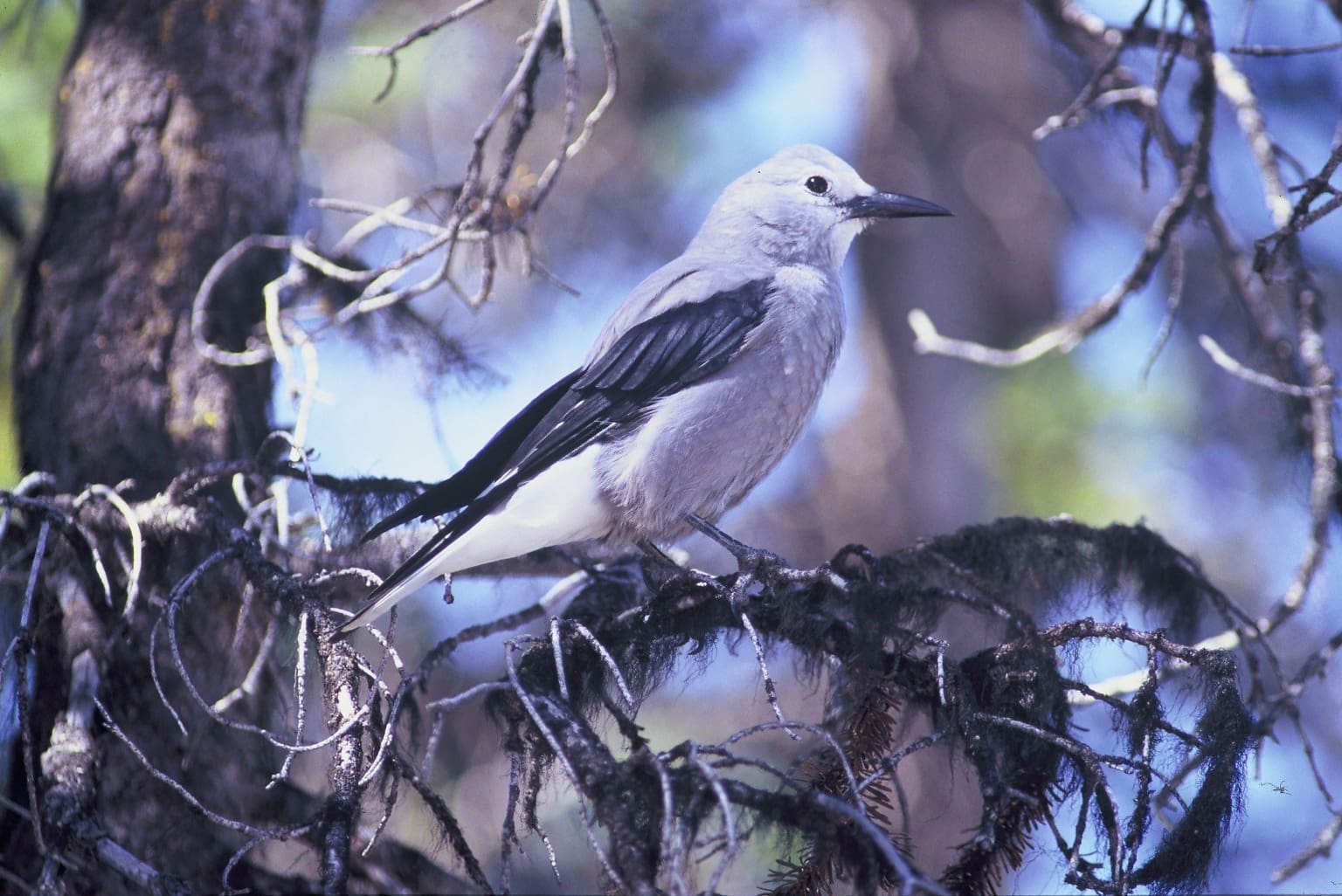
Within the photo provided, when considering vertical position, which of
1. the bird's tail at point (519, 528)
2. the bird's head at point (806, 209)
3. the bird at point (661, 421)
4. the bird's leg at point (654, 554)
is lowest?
the bird's tail at point (519, 528)

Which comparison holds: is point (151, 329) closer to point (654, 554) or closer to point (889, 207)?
point (654, 554)

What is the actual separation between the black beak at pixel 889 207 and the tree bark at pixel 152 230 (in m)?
1.75

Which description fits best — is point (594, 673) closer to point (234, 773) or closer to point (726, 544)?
point (726, 544)

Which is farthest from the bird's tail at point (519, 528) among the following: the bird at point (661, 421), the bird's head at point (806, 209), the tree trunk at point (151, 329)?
the bird's head at point (806, 209)

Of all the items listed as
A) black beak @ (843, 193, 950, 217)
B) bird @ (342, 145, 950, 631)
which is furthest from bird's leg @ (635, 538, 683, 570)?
black beak @ (843, 193, 950, 217)

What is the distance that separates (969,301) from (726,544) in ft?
15.8

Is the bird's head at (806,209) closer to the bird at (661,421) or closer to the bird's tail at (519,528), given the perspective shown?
the bird at (661,421)

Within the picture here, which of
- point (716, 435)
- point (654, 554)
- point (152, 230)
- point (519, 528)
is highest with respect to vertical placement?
point (152, 230)

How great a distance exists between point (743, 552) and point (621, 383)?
23.3 inches

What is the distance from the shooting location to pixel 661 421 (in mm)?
3211

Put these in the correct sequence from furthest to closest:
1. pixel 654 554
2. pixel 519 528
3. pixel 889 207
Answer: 1. pixel 889 207
2. pixel 654 554
3. pixel 519 528

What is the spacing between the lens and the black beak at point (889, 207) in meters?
3.80

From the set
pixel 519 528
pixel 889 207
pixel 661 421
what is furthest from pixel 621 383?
pixel 889 207

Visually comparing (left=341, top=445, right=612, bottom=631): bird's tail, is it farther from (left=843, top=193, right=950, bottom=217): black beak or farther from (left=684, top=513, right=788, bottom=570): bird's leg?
(left=843, top=193, right=950, bottom=217): black beak
